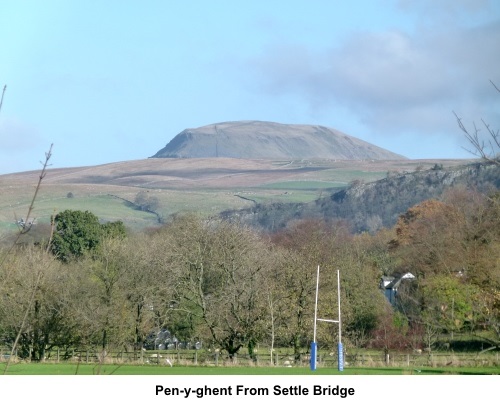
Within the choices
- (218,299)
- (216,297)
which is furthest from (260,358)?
(216,297)

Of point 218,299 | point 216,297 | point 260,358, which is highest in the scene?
point 216,297

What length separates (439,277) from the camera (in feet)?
179

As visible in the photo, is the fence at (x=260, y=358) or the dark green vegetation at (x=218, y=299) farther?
the dark green vegetation at (x=218, y=299)

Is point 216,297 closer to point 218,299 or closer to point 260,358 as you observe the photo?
point 218,299

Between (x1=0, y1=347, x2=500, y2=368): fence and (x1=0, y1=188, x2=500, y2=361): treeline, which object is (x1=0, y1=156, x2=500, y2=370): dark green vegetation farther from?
(x1=0, y1=347, x2=500, y2=368): fence

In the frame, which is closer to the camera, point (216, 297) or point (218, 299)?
point (218, 299)

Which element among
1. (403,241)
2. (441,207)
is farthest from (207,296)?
(441,207)

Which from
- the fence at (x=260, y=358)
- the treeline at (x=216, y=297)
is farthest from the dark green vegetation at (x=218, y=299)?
the fence at (x=260, y=358)

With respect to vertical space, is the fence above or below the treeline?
below

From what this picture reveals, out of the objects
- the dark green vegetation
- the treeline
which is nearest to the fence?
the dark green vegetation

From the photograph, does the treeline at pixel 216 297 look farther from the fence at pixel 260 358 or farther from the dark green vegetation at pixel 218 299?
the fence at pixel 260 358

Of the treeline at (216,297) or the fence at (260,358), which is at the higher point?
the treeline at (216,297)

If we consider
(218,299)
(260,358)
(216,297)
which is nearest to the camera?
(260,358)

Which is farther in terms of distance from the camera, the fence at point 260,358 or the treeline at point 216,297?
the treeline at point 216,297
